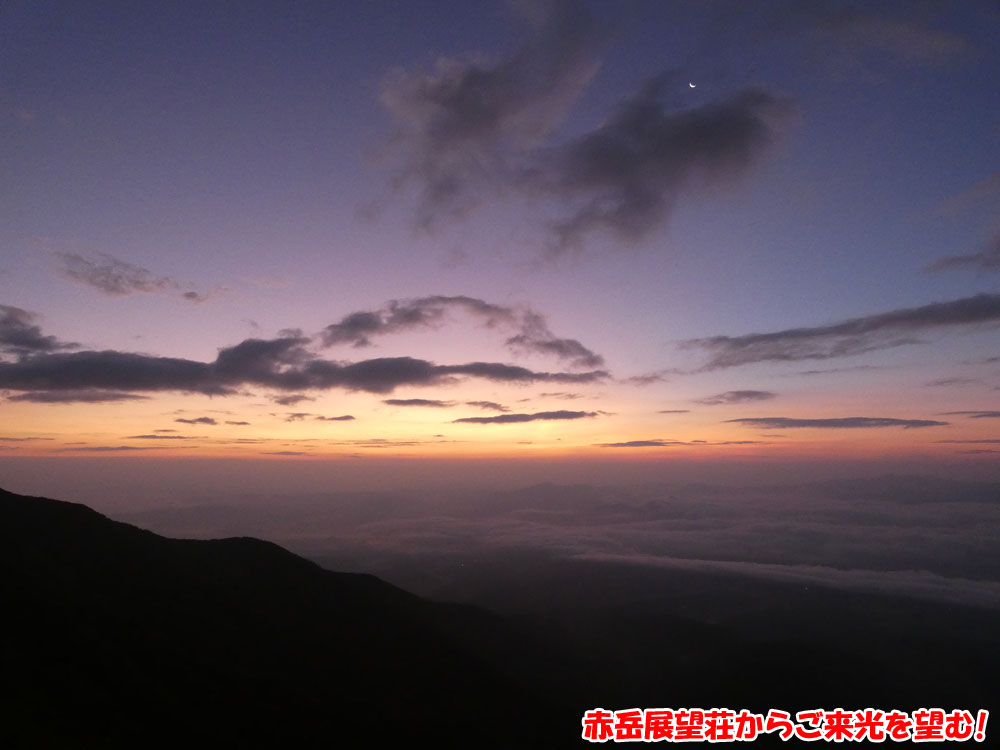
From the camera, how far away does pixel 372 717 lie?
341 ft

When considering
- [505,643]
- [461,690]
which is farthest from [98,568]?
[505,643]

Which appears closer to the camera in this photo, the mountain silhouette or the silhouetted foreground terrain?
the mountain silhouette

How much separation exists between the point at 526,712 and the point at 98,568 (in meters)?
103

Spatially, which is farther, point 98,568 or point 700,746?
point 700,746

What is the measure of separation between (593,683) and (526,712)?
5221 cm

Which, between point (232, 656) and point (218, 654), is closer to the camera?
point (218, 654)

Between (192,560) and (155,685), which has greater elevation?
(192,560)

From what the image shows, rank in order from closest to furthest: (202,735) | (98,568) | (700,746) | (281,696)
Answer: (202,735), (281,696), (98,568), (700,746)

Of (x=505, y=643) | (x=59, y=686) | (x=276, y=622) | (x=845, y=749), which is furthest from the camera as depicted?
(x=845, y=749)

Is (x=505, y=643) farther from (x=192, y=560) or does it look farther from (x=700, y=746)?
(x=192, y=560)

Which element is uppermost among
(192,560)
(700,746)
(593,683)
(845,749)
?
(192,560)

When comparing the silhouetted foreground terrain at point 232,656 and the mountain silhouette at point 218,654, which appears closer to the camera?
the mountain silhouette at point 218,654

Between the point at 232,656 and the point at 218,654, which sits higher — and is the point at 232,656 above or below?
below

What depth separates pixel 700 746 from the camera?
6393 inches
